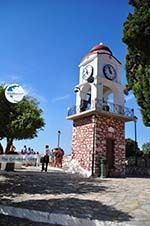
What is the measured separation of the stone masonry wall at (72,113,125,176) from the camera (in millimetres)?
16625

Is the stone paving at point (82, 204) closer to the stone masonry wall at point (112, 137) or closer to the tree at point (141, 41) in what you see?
the tree at point (141, 41)

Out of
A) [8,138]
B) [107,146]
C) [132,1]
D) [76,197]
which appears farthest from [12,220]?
[8,138]

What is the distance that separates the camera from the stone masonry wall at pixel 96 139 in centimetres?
1662

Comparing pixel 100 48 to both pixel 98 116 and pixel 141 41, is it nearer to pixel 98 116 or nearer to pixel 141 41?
pixel 98 116

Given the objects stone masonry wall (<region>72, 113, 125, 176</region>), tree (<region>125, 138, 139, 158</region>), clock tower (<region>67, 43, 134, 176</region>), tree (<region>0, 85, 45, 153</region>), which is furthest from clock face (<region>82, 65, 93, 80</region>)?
tree (<region>125, 138, 139, 158</region>)

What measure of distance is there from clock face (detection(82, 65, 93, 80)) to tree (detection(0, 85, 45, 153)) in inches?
216

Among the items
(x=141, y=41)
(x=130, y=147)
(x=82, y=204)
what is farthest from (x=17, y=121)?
(x=130, y=147)

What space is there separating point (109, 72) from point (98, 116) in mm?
3295

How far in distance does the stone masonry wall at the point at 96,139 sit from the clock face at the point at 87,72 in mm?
2789

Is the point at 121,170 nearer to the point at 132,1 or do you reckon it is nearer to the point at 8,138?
the point at 8,138

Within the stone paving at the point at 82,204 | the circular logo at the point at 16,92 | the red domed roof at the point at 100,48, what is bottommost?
the stone paving at the point at 82,204

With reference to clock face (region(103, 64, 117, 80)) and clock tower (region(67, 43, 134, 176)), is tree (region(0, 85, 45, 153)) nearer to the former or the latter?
clock tower (region(67, 43, 134, 176))

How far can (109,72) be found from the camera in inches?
721

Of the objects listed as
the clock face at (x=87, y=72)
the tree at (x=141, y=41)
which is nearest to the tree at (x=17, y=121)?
the clock face at (x=87, y=72)
